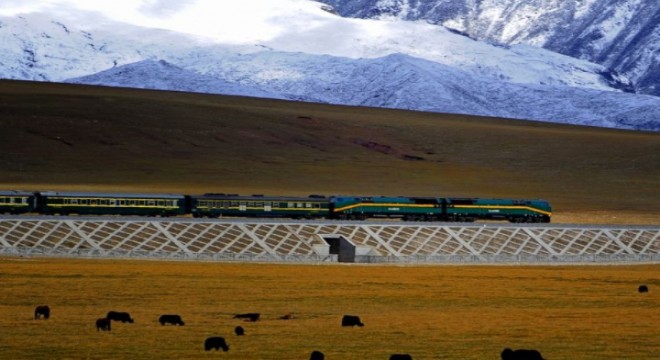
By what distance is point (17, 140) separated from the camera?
561 feet

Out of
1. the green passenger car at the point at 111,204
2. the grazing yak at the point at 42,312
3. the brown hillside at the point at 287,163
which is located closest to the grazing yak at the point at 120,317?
the grazing yak at the point at 42,312

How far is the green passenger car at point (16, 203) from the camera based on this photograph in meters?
98.9

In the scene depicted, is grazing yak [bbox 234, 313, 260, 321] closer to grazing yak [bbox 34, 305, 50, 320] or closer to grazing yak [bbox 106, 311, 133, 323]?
grazing yak [bbox 106, 311, 133, 323]

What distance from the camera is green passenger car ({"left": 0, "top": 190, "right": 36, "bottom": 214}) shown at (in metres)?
98.9

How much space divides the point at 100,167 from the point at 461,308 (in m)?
106

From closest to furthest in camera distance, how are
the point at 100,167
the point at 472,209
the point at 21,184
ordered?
1. the point at 472,209
2. the point at 21,184
3. the point at 100,167

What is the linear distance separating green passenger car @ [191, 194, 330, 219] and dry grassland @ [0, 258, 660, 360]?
22.2 meters

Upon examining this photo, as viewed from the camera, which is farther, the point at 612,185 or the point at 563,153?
the point at 563,153

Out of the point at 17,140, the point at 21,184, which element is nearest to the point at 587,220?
the point at 21,184

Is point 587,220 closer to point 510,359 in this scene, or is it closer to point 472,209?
point 472,209

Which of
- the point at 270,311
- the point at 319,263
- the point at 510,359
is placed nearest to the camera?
the point at 510,359

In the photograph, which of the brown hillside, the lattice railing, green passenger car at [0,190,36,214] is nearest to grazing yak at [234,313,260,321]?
the lattice railing

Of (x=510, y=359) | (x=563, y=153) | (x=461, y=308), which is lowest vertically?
(x=563, y=153)

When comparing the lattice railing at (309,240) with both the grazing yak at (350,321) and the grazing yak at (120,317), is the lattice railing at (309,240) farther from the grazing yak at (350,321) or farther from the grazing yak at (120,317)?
the grazing yak at (350,321)
